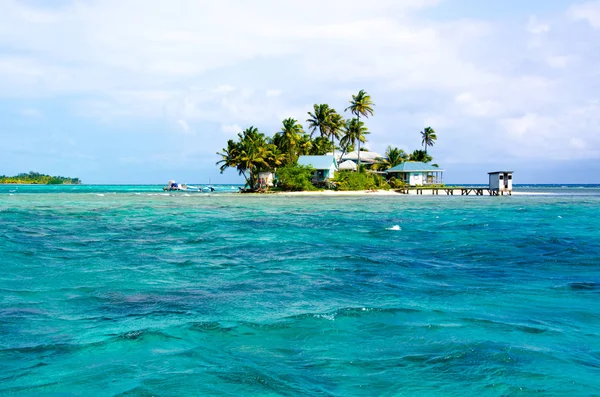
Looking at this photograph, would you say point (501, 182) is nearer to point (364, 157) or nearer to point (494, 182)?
point (494, 182)

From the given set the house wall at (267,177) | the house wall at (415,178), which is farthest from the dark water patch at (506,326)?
the house wall at (415,178)

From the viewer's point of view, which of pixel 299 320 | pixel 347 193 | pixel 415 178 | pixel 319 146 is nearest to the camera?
pixel 299 320

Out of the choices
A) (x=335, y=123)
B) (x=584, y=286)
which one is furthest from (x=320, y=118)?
(x=584, y=286)

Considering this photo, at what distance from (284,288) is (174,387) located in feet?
17.1

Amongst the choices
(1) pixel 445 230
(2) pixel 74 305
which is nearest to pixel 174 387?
(2) pixel 74 305

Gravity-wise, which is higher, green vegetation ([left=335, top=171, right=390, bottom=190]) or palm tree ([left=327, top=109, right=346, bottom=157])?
palm tree ([left=327, top=109, right=346, bottom=157])

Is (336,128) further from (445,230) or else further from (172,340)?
(172,340)

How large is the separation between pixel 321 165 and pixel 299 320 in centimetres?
6142

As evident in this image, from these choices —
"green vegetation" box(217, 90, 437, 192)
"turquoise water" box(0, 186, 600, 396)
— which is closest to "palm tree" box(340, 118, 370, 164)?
"green vegetation" box(217, 90, 437, 192)

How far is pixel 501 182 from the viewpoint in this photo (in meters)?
67.1

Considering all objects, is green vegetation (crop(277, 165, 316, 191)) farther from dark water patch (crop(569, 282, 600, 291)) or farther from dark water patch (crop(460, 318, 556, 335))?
dark water patch (crop(460, 318, 556, 335))

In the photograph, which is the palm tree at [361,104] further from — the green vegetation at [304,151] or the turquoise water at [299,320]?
the turquoise water at [299,320]

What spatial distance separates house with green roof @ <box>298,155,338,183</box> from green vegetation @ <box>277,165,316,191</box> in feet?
6.53

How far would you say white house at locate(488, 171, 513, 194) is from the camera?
6706 cm
